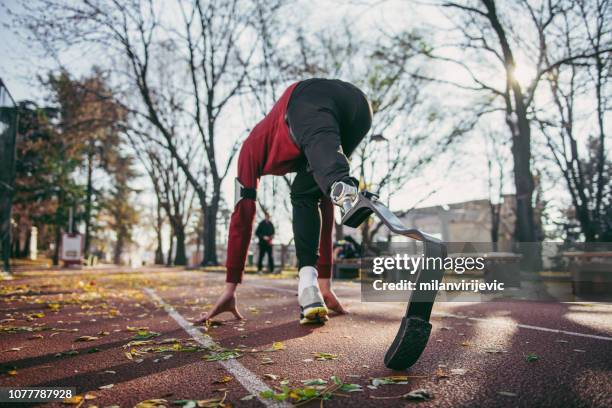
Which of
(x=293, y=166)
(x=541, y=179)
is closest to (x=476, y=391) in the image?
(x=293, y=166)

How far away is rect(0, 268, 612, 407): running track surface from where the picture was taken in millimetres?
1603

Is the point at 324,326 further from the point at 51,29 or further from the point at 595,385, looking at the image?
the point at 51,29

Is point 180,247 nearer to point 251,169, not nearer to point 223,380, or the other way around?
point 251,169

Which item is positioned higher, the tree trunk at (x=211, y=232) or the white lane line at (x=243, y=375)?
the tree trunk at (x=211, y=232)

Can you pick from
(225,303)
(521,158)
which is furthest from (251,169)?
(521,158)

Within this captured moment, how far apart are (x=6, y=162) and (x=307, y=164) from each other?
1058 cm

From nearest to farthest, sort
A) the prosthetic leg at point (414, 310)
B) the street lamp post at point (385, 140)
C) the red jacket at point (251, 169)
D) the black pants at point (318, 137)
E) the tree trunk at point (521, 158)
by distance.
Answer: the prosthetic leg at point (414, 310), the black pants at point (318, 137), the red jacket at point (251, 169), the tree trunk at point (521, 158), the street lamp post at point (385, 140)

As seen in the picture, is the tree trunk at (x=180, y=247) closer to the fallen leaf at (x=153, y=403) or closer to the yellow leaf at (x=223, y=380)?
the yellow leaf at (x=223, y=380)

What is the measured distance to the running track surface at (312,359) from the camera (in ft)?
5.26

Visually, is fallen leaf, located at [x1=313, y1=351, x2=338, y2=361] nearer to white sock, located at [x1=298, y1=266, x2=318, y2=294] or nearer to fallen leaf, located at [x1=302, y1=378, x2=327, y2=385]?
fallen leaf, located at [x1=302, y1=378, x2=327, y2=385]

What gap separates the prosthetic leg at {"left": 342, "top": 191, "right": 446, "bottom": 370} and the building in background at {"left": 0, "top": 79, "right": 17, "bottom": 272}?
11.1 metres

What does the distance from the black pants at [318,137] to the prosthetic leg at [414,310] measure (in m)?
0.47
